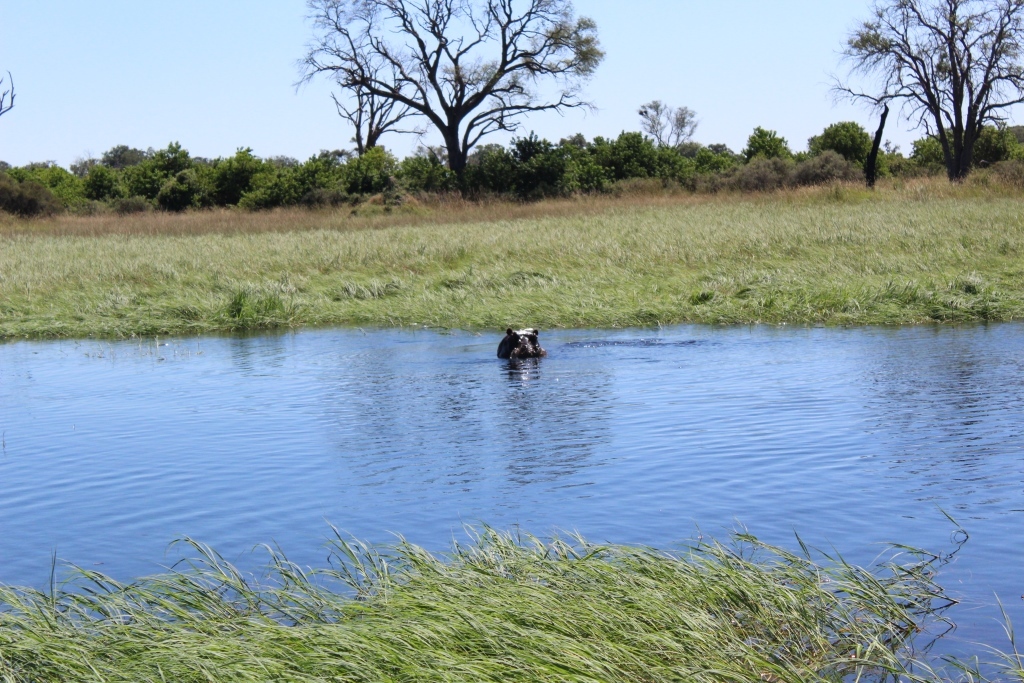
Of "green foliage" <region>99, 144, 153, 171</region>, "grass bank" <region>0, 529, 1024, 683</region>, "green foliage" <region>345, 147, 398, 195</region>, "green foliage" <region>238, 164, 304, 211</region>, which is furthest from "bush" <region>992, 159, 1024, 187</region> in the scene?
"green foliage" <region>99, 144, 153, 171</region>

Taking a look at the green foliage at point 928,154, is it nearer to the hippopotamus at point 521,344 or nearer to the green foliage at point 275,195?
the green foliage at point 275,195

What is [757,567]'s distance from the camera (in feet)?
20.2

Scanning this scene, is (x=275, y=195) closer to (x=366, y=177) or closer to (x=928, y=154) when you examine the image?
(x=366, y=177)

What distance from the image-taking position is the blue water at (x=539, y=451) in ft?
26.0

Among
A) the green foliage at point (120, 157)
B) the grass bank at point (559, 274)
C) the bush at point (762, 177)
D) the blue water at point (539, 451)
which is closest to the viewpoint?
the blue water at point (539, 451)

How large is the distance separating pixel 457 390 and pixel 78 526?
651cm

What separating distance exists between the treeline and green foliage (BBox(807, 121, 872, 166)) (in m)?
2.63

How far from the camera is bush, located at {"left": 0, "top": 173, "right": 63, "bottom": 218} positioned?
4956 centimetres

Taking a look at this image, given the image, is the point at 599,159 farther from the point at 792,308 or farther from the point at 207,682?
the point at 207,682

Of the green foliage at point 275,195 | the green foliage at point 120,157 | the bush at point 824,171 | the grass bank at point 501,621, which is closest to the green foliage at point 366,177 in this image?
the green foliage at point 275,195

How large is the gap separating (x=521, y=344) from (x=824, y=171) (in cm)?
3505

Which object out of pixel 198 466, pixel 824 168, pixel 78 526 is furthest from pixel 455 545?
pixel 824 168

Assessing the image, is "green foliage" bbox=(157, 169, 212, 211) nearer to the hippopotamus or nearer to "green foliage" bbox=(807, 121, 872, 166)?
"green foliage" bbox=(807, 121, 872, 166)

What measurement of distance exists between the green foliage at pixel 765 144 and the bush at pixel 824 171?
15907mm
